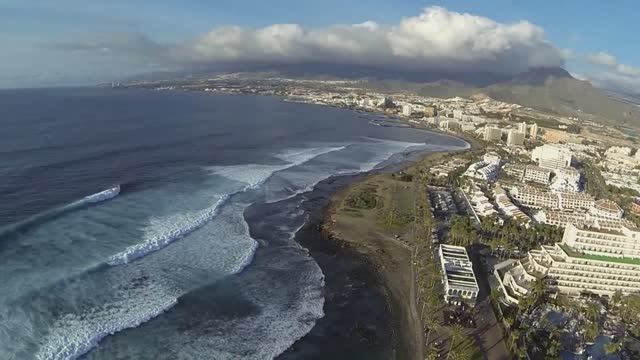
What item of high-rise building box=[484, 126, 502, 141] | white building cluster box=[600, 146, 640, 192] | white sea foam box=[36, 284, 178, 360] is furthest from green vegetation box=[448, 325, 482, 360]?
high-rise building box=[484, 126, 502, 141]

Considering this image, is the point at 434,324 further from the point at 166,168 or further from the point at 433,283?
the point at 166,168

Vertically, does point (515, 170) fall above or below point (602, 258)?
below

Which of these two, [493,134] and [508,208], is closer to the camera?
[508,208]

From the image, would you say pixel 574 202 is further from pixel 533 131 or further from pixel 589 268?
pixel 533 131

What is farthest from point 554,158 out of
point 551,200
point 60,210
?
point 60,210

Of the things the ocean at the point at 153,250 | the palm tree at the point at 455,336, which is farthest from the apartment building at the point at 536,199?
the palm tree at the point at 455,336

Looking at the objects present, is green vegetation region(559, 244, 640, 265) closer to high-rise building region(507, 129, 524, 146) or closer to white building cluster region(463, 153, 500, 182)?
white building cluster region(463, 153, 500, 182)

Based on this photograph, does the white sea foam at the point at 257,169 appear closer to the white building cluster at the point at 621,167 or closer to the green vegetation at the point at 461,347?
the green vegetation at the point at 461,347
